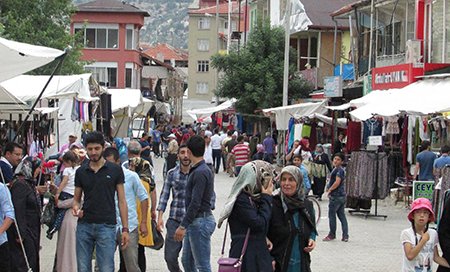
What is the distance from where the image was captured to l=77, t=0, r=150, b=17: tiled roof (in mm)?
81562

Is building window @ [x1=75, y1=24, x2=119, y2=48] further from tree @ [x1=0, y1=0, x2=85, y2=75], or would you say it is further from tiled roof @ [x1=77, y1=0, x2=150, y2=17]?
tree @ [x1=0, y1=0, x2=85, y2=75]

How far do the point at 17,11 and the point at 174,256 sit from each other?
30.6 meters

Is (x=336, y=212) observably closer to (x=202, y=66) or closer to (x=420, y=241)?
(x=420, y=241)

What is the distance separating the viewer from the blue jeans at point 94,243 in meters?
10.7

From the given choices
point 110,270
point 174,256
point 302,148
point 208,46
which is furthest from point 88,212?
point 208,46

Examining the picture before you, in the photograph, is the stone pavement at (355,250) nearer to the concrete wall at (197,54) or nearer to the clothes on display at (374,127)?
the clothes on display at (374,127)

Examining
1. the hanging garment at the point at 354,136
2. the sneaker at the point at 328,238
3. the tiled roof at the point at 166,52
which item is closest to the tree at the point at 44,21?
the hanging garment at the point at 354,136

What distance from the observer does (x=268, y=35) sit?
49.2 m

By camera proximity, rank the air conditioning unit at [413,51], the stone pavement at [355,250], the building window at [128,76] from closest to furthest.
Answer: the stone pavement at [355,250]
the air conditioning unit at [413,51]
the building window at [128,76]

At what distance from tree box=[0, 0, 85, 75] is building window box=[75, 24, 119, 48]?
3994cm

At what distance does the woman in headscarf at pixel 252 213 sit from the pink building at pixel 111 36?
7342 cm

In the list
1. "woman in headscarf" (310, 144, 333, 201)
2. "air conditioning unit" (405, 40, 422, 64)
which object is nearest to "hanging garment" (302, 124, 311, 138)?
"air conditioning unit" (405, 40, 422, 64)

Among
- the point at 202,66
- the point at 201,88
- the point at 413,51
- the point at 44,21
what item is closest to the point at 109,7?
the point at 201,88

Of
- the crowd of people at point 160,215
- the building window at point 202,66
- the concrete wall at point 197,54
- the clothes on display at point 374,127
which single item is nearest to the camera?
the crowd of people at point 160,215
